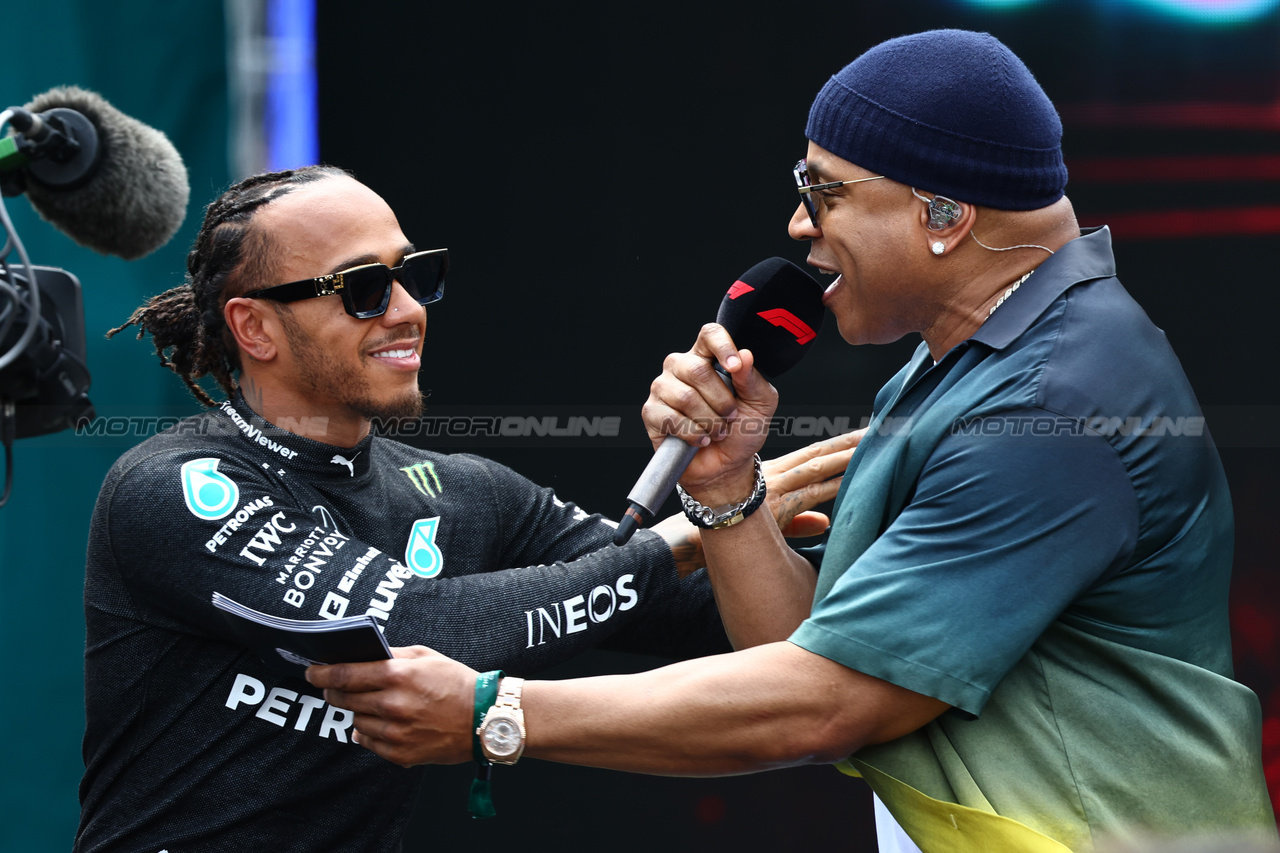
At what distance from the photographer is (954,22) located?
2811 mm

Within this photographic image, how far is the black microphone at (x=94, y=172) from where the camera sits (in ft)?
6.53

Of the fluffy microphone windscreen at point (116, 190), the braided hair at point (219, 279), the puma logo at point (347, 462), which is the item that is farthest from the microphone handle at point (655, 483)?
the fluffy microphone windscreen at point (116, 190)

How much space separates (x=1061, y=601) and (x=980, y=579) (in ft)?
0.34

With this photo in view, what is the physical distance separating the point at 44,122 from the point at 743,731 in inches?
62.0

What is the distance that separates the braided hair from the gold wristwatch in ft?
3.36

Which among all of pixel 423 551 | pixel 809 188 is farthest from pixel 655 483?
pixel 423 551

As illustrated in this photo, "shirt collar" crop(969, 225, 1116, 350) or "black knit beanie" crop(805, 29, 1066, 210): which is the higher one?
"black knit beanie" crop(805, 29, 1066, 210)

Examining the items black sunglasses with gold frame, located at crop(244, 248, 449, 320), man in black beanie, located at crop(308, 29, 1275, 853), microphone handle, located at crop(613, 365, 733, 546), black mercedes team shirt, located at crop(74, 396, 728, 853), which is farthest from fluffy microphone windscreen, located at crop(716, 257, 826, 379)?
black sunglasses with gold frame, located at crop(244, 248, 449, 320)

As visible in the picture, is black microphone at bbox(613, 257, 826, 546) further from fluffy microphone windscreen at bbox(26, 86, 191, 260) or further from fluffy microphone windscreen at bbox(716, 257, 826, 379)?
fluffy microphone windscreen at bbox(26, 86, 191, 260)

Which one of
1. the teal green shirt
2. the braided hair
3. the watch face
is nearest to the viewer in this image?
the teal green shirt

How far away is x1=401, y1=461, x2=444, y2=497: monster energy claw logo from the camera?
2352 millimetres

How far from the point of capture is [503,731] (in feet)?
5.39

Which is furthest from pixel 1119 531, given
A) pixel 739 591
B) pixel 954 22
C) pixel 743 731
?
pixel 954 22

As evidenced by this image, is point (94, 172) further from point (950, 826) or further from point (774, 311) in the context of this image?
point (950, 826)
